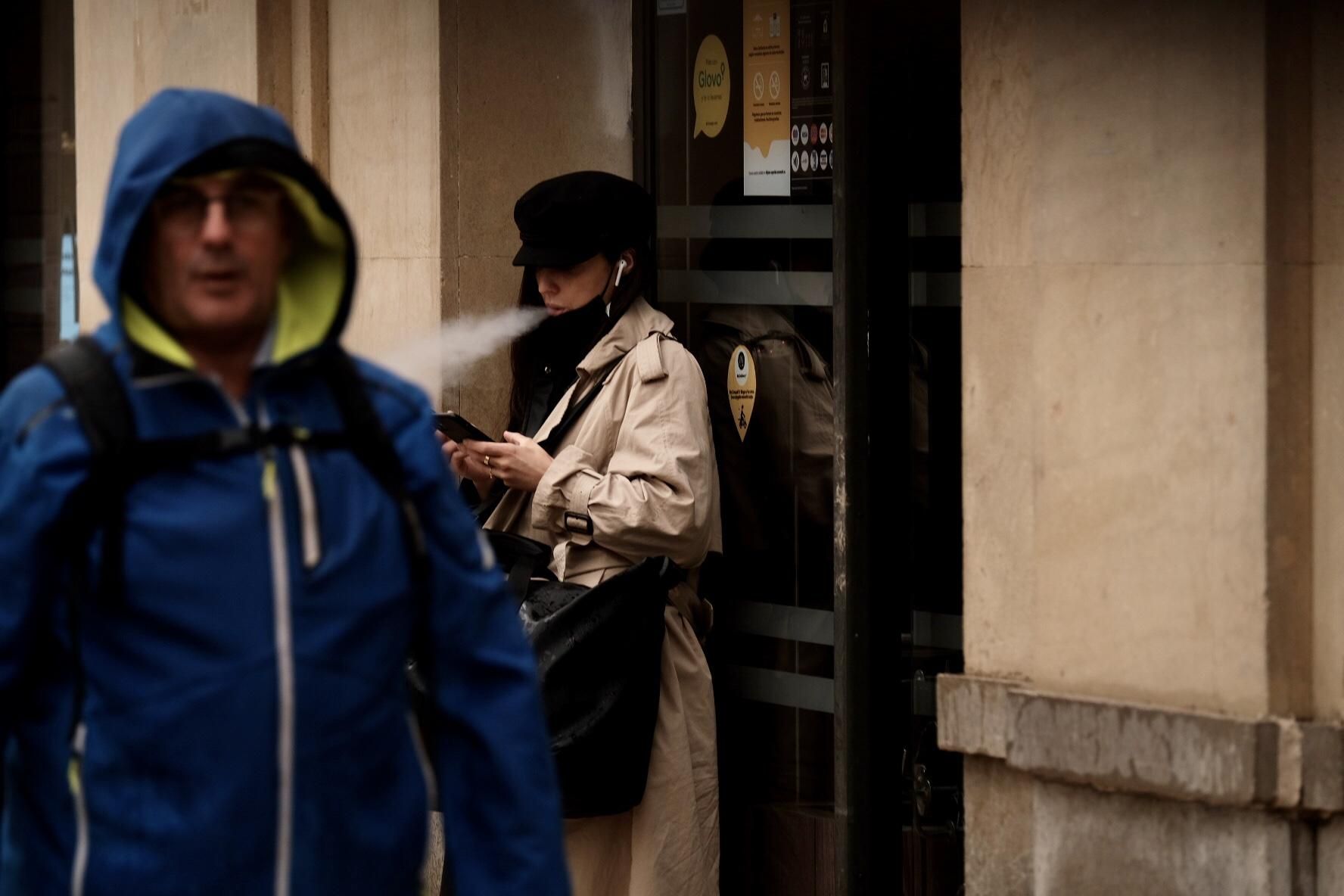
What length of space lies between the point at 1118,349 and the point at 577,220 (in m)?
1.36

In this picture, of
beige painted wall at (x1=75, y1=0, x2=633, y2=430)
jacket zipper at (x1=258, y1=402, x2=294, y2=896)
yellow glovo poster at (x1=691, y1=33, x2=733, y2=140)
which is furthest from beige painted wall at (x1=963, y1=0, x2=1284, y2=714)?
jacket zipper at (x1=258, y1=402, x2=294, y2=896)

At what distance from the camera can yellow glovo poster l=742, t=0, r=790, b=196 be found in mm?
5465

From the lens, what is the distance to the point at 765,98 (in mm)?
5512

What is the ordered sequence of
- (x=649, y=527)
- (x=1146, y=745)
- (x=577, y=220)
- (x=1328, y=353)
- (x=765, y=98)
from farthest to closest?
1. (x=765, y=98)
2. (x=577, y=220)
3. (x=649, y=527)
4. (x=1146, y=745)
5. (x=1328, y=353)

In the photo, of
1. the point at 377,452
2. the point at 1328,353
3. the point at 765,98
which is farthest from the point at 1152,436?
the point at 377,452

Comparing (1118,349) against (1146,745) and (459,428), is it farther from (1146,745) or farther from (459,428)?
(459,428)

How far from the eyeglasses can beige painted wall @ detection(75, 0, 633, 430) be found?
331 centimetres

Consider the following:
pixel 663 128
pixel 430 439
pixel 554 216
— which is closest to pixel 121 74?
Result: pixel 663 128

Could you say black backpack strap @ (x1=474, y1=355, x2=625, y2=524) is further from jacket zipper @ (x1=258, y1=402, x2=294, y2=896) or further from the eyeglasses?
jacket zipper @ (x1=258, y1=402, x2=294, y2=896)

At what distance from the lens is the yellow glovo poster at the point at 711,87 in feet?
18.5

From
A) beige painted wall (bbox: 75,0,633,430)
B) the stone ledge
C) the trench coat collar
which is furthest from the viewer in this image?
beige painted wall (bbox: 75,0,633,430)

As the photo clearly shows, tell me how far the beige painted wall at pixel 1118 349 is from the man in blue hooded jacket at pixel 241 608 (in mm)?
1996

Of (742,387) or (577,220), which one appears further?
(742,387)

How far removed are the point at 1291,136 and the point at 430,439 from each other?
→ 2.24 m
